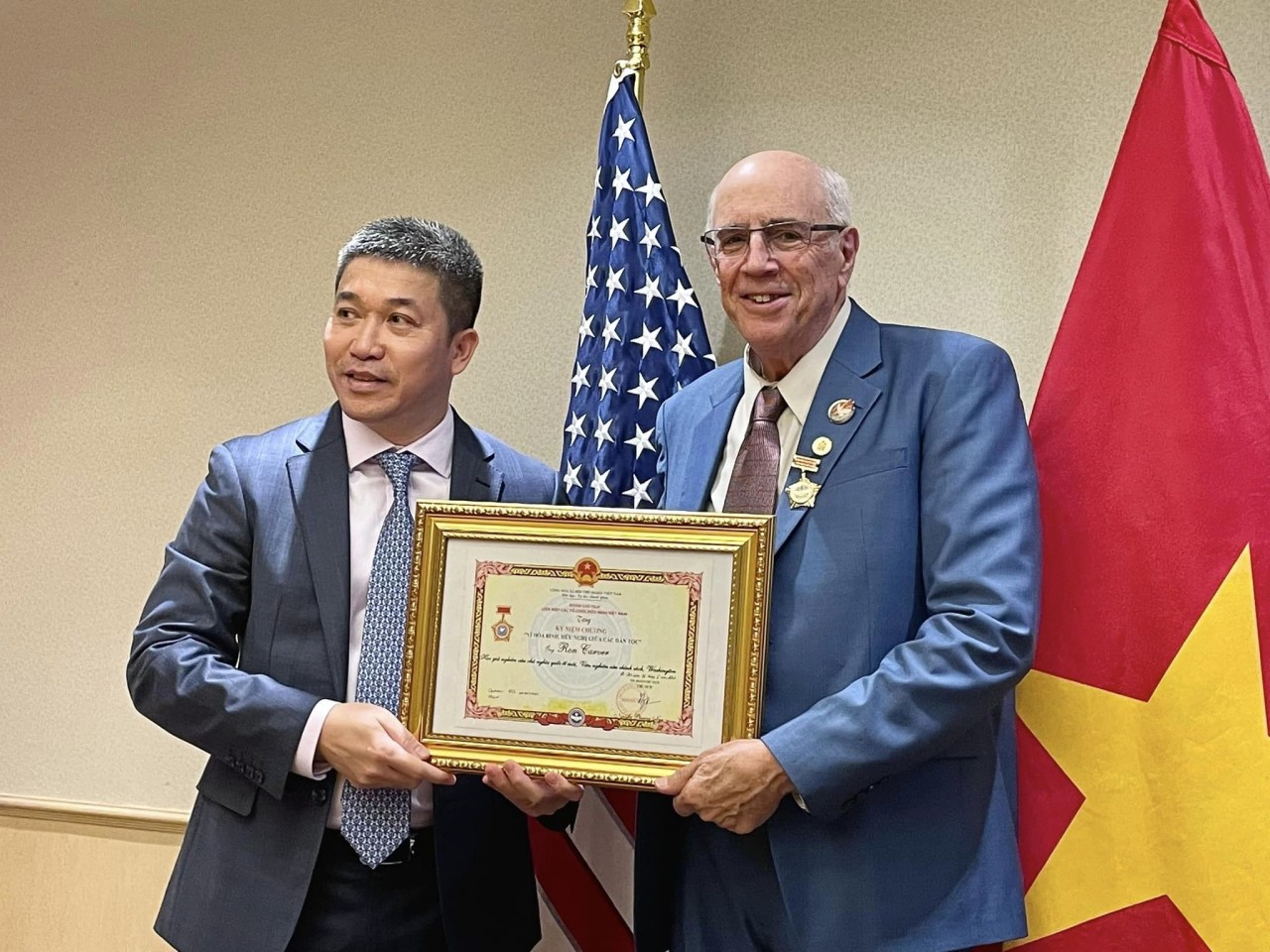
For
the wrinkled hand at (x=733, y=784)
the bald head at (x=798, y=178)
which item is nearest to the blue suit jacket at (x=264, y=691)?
the wrinkled hand at (x=733, y=784)

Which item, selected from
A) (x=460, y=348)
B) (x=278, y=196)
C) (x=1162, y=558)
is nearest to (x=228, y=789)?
(x=460, y=348)

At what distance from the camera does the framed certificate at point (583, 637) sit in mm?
1846

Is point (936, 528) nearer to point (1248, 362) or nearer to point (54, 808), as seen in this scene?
point (1248, 362)

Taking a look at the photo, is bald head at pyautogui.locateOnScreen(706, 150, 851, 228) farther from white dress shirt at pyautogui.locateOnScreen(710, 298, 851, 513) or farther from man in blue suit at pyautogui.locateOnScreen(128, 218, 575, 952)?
man in blue suit at pyautogui.locateOnScreen(128, 218, 575, 952)

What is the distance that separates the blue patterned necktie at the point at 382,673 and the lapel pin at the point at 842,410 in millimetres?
711

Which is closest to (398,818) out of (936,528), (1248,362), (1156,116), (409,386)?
(409,386)

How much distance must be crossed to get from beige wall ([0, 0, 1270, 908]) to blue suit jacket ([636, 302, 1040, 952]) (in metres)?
0.96

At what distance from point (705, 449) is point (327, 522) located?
63 centimetres

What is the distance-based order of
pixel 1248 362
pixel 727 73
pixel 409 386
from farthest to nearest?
pixel 727 73, pixel 409 386, pixel 1248 362

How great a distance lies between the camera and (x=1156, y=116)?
7.20ft

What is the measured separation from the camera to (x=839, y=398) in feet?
6.55

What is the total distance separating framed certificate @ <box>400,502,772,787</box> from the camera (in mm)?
1846

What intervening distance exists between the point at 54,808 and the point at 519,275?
1796 mm

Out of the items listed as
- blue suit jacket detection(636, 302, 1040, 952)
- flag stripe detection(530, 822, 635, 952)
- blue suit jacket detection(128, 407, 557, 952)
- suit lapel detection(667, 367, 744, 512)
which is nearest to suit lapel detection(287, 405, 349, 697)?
blue suit jacket detection(128, 407, 557, 952)
